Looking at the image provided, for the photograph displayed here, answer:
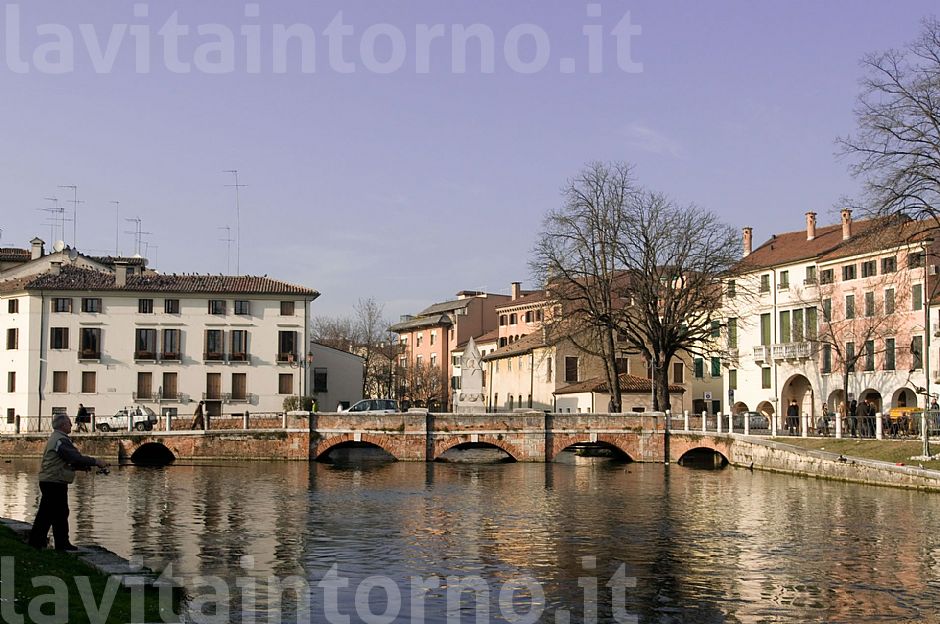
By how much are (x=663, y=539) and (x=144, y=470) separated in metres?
31.6

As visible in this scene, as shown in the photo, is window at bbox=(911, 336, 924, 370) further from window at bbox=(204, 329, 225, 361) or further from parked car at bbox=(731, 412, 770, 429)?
window at bbox=(204, 329, 225, 361)

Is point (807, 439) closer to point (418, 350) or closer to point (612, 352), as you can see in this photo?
point (612, 352)

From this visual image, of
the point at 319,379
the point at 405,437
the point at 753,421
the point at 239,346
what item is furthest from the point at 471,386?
the point at 319,379

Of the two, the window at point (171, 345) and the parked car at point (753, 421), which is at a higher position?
the window at point (171, 345)

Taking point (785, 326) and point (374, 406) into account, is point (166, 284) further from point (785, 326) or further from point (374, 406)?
point (785, 326)

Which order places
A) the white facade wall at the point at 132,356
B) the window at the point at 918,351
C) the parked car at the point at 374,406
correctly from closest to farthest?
the window at the point at 918,351 < the parked car at the point at 374,406 < the white facade wall at the point at 132,356

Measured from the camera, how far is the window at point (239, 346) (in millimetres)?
67375

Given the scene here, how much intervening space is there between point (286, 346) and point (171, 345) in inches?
279

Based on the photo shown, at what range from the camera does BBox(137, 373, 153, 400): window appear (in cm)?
6625

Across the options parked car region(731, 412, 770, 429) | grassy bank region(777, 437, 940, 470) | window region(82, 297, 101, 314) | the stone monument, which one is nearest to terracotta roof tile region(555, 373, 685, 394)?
parked car region(731, 412, 770, 429)

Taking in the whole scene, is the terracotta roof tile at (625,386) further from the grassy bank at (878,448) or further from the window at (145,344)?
the window at (145,344)

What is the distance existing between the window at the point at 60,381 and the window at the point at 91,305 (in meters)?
4.08

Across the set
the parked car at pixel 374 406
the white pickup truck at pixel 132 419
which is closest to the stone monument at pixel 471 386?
the parked car at pixel 374 406

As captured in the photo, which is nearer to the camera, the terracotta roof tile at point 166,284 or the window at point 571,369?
the terracotta roof tile at point 166,284
